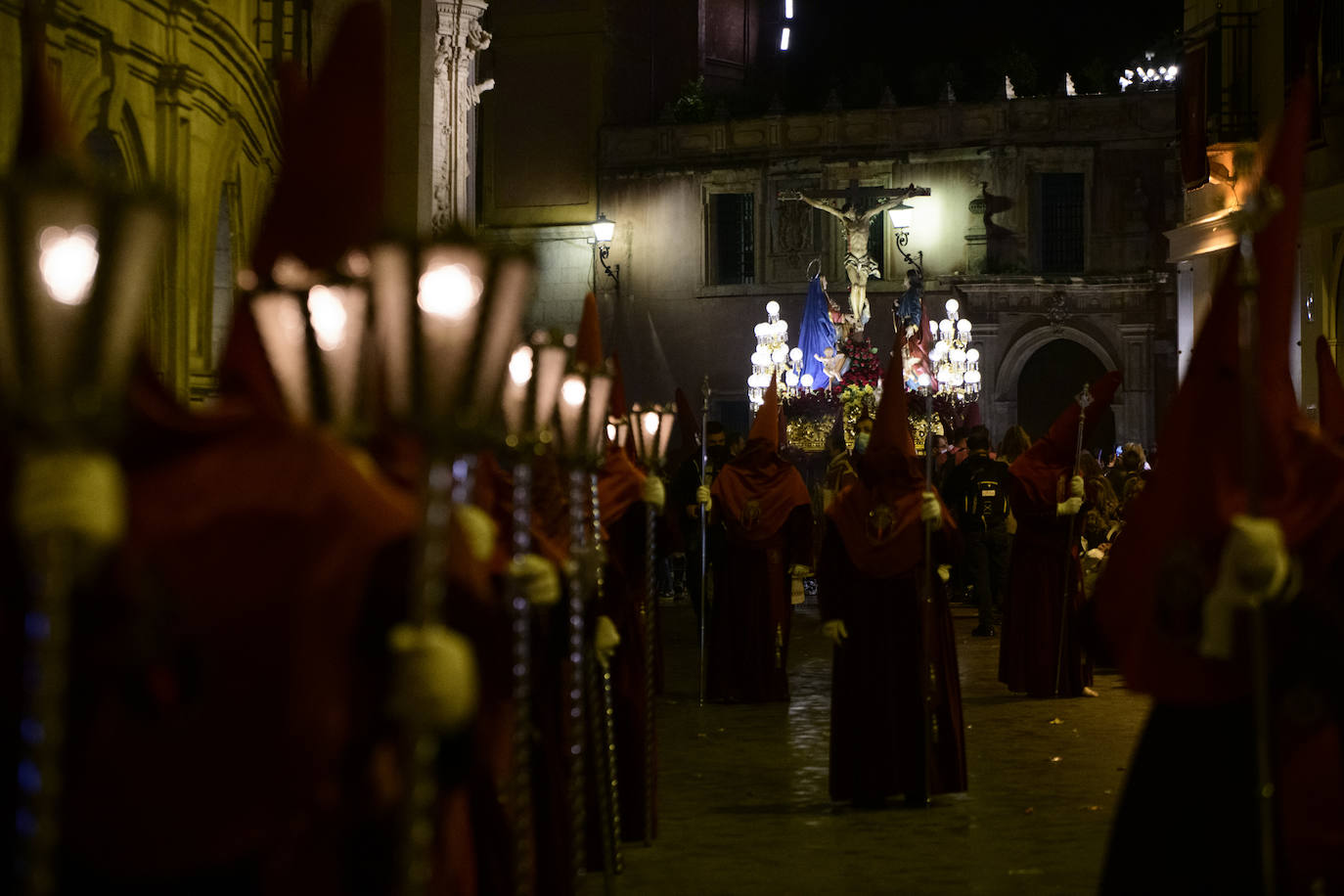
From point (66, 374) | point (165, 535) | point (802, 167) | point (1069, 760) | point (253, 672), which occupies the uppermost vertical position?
point (802, 167)

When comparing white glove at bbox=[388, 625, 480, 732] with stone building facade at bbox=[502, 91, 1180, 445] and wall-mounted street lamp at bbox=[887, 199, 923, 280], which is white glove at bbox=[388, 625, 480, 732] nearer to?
stone building facade at bbox=[502, 91, 1180, 445]

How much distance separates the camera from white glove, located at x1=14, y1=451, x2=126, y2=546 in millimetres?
2604

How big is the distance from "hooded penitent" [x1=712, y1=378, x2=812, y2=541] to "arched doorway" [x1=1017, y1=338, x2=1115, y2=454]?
2738cm

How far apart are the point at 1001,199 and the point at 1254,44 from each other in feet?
64.7

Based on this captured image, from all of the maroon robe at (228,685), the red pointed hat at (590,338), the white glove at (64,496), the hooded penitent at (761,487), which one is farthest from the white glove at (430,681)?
the hooded penitent at (761,487)

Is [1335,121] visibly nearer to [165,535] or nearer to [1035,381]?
[165,535]

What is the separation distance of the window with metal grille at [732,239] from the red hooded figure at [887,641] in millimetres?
31813

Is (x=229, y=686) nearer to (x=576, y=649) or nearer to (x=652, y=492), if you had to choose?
(x=576, y=649)

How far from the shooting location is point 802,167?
40031mm

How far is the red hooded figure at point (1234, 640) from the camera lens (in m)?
4.52

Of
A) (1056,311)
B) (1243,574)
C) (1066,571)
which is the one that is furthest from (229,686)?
(1056,311)

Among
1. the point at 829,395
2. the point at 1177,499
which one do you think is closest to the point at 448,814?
the point at 1177,499

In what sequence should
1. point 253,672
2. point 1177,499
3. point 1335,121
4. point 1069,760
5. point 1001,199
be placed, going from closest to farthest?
point 253,672
point 1177,499
point 1069,760
point 1335,121
point 1001,199

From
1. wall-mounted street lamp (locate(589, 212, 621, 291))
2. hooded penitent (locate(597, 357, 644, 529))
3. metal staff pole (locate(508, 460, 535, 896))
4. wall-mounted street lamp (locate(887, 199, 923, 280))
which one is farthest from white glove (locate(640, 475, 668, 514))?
wall-mounted street lamp (locate(589, 212, 621, 291))
